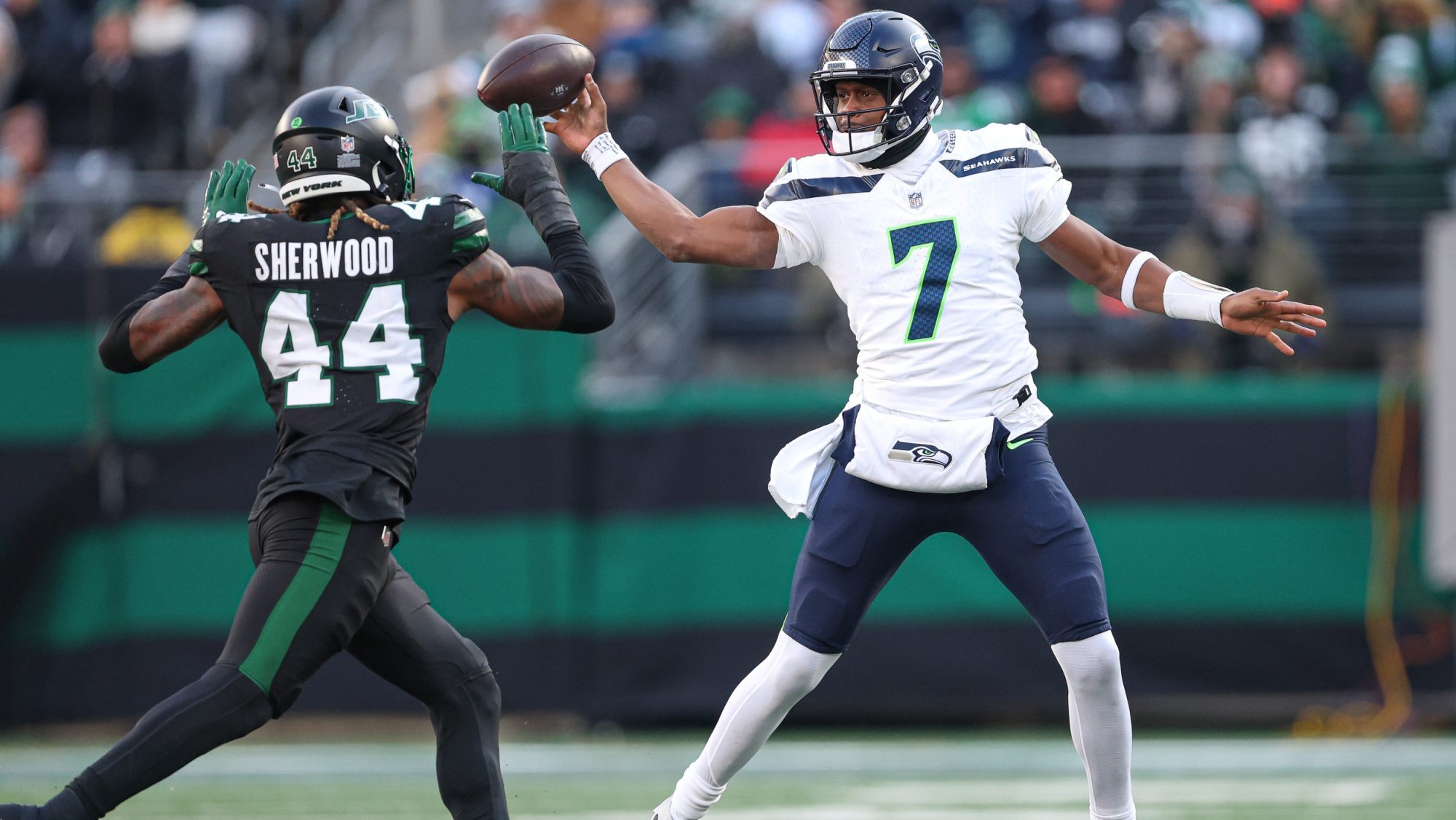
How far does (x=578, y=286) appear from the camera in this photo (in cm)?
440

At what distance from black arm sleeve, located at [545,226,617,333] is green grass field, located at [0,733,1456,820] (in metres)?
2.32

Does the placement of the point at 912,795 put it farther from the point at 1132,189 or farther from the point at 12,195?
the point at 12,195

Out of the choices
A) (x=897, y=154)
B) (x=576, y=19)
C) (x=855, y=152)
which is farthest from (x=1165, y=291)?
(x=576, y=19)

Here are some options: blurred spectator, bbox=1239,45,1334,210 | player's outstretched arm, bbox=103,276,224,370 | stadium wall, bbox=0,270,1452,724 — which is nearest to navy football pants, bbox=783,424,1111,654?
player's outstretched arm, bbox=103,276,224,370

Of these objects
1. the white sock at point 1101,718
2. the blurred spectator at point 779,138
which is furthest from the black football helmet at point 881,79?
the blurred spectator at point 779,138

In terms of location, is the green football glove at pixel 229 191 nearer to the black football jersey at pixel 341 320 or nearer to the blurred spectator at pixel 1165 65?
the black football jersey at pixel 341 320

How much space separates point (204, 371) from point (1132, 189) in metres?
4.58

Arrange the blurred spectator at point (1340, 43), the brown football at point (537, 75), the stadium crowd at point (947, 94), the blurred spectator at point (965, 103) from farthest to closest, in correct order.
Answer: the blurred spectator at point (1340, 43), the blurred spectator at point (965, 103), the stadium crowd at point (947, 94), the brown football at point (537, 75)

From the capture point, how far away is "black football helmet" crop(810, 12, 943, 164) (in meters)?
4.53

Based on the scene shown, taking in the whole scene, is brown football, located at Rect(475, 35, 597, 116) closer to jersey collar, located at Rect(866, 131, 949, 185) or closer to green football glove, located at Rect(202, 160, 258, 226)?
green football glove, located at Rect(202, 160, 258, 226)

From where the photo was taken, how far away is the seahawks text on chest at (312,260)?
4.14 metres

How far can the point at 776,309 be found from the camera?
9.28m

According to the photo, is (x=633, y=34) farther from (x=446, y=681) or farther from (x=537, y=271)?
(x=446, y=681)

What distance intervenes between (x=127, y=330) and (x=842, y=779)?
3737 millimetres
